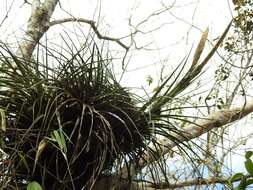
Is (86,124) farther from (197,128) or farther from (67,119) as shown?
(197,128)

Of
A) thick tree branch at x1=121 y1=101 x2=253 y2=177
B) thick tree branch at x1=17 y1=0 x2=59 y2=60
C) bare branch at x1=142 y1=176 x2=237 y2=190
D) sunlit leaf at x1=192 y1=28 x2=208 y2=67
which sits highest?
thick tree branch at x1=17 y1=0 x2=59 y2=60

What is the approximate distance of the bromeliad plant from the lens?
3.59ft

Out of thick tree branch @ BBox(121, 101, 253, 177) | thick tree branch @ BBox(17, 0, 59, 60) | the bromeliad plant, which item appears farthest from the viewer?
thick tree branch @ BBox(17, 0, 59, 60)

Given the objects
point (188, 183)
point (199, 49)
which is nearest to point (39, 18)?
point (199, 49)

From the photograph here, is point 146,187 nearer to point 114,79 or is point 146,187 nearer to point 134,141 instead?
point 134,141

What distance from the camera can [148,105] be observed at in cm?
122

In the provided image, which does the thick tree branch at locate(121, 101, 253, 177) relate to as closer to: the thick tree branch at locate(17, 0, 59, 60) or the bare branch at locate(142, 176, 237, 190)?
the bare branch at locate(142, 176, 237, 190)

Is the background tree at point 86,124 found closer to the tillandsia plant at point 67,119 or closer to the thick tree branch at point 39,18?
the tillandsia plant at point 67,119

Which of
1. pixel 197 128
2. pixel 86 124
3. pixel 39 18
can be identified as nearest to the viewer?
pixel 86 124

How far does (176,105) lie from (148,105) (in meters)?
0.18

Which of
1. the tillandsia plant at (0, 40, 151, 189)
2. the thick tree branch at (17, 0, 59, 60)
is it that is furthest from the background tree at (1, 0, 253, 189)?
the thick tree branch at (17, 0, 59, 60)

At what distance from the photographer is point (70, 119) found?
45.1 inches

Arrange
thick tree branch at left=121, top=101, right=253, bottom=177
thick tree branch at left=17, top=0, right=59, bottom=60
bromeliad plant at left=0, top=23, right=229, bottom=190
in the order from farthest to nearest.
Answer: thick tree branch at left=17, top=0, right=59, bottom=60 → thick tree branch at left=121, top=101, right=253, bottom=177 → bromeliad plant at left=0, top=23, right=229, bottom=190

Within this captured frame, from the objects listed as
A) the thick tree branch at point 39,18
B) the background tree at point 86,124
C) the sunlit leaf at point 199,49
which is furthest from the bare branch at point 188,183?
the thick tree branch at point 39,18
